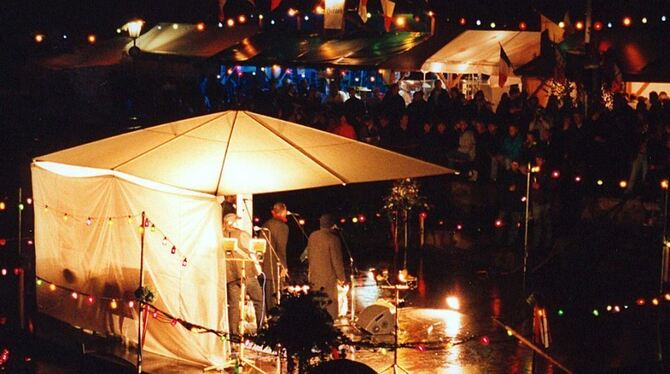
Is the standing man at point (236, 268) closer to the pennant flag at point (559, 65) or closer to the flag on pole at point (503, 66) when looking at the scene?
the pennant flag at point (559, 65)

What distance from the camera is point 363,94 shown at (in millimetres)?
34531

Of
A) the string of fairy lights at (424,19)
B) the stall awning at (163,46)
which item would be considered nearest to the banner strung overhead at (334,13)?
the string of fairy lights at (424,19)

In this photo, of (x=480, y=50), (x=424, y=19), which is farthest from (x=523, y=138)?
(x=424, y=19)

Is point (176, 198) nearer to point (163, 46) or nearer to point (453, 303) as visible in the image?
→ point (453, 303)

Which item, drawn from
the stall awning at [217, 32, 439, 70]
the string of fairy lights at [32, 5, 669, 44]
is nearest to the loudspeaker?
the string of fairy lights at [32, 5, 669, 44]

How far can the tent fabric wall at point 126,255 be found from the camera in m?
12.8

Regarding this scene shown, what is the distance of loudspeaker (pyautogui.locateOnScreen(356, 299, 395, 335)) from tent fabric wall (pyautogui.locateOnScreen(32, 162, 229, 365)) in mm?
1913

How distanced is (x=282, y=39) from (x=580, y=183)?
14.9m

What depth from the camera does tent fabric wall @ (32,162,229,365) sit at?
1278 centimetres

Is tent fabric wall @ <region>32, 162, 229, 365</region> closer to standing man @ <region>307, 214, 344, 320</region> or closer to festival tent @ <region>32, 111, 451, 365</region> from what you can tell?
festival tent @ <region>32, 111, 451, 365</region>

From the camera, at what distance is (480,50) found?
2762cm

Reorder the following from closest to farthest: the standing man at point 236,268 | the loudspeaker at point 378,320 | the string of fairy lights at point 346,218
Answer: the string of fairy lights at point 346,218
the standing man at point 236,268
the loudspeaker at point 378,320

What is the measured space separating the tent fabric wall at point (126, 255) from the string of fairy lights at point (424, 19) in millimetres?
9489

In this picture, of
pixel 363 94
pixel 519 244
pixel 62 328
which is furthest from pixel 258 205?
pixel 363 94
